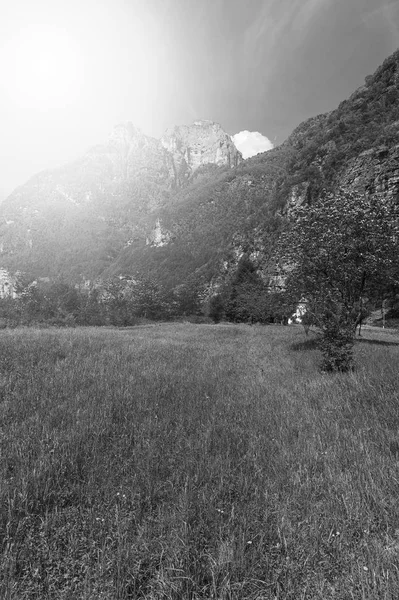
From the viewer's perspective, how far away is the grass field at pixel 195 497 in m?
1.74

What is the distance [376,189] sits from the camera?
61.1 meters

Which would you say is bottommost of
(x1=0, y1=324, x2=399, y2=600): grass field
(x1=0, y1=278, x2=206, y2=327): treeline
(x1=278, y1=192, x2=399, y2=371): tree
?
(x1=0, y1=278, x2=206, y2=327): treeline

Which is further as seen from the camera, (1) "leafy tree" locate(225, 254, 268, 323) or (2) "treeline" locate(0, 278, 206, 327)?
(1) "leafy tree" locate(225, 254, 268, 323)

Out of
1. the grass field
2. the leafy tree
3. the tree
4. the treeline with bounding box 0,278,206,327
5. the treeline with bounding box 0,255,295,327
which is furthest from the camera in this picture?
the leafy tree

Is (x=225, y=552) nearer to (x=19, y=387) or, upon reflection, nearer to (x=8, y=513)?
(x=8, y=513)

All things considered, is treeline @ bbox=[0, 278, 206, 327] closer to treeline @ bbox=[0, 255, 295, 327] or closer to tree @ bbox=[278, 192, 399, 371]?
treeline @ bbox=[0, 255, 295, 327]

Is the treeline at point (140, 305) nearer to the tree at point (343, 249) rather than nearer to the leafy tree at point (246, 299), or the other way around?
the leafy tree at point (246, 299)

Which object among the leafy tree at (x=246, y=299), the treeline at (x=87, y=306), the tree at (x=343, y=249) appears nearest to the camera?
the tree at (x=343, y=249)

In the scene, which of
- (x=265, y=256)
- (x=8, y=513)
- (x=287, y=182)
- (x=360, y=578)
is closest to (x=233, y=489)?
(x=360, y=578)

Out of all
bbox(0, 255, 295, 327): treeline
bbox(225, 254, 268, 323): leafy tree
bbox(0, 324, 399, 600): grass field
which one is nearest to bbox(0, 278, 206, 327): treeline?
bbox(0, 255, 295, 327): treeline

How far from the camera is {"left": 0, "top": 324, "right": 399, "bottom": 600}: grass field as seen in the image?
5.72 feet

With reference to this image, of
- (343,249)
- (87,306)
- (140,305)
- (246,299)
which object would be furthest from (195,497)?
(140,305)


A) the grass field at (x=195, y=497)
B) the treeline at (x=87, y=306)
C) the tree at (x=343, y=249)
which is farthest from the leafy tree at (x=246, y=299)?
the grass field at (x=195, y=497)

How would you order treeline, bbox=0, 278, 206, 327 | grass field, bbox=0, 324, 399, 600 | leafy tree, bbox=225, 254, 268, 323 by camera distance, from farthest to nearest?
leafy tree, bbox=225, 254, 268, 323 < treeline, bbox=0, 278, 206, 327 < grass field, bbox=0, 324, 399, 600
